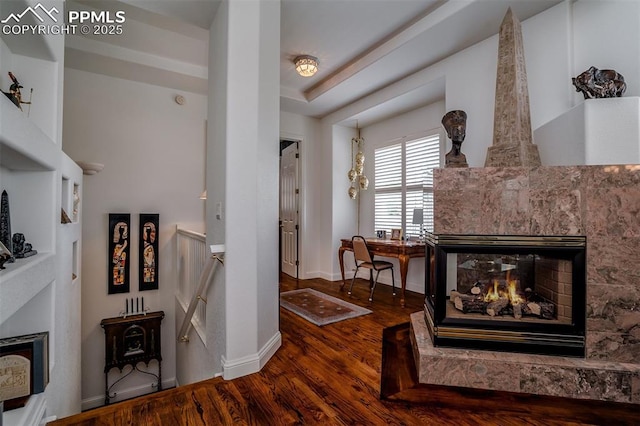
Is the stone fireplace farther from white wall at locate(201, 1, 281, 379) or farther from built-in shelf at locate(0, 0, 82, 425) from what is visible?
built-in shelf at locate(0, 0, 82, 425)

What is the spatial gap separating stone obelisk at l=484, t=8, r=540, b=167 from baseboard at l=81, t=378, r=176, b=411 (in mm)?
4623

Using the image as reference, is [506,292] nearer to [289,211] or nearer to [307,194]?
[307,194]

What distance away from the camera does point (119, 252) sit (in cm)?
387

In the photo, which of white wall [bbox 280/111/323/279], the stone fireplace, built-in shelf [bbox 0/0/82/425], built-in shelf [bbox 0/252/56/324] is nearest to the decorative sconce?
white wall [bbox 280/111/323/279]

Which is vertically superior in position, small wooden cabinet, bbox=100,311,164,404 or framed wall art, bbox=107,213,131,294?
framed wall art, bbox=107,213,131,294

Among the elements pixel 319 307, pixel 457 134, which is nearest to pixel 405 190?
pixel 457 134

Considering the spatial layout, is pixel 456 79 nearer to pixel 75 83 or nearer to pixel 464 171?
pixel 464 171

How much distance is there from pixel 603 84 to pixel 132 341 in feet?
17.4

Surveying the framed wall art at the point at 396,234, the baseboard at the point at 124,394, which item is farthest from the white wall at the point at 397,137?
the baseboard at the point at 124,394

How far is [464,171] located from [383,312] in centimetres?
208

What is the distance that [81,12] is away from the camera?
2885 mm

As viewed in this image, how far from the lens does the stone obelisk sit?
225 cm

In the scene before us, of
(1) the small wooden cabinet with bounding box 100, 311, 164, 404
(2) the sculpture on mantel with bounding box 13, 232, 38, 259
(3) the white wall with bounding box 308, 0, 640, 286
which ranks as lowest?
(1) the small wooden cabinet with bounding box 100, 311, 164, 404

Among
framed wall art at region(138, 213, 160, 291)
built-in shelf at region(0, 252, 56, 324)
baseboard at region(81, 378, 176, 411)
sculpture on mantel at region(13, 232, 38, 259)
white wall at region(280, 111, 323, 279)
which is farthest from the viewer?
white wall at region(280, 111, 323, 279)
